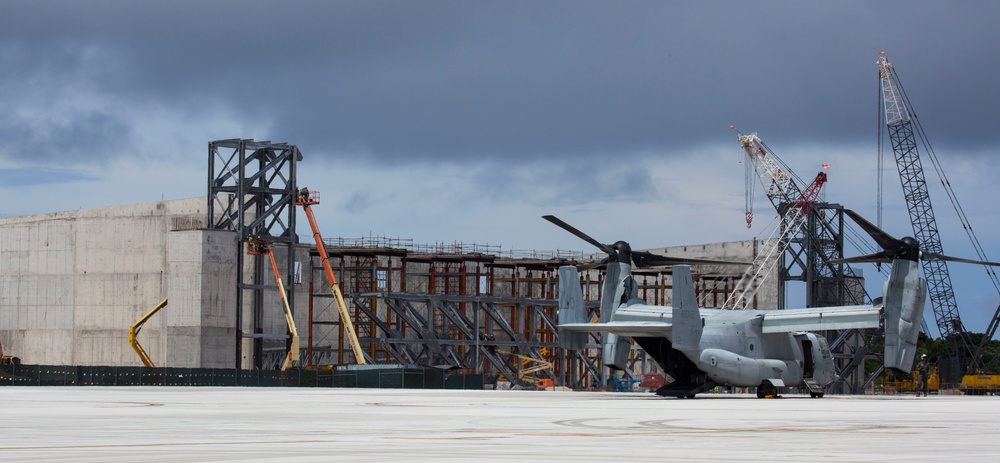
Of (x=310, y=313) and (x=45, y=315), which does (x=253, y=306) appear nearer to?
(x=310, y=313)

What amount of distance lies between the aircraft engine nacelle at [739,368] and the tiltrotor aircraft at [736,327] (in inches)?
1.8

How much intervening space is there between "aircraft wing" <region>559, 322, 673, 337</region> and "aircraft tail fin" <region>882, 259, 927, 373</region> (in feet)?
32.7

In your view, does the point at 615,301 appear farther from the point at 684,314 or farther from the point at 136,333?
the point at 136,333

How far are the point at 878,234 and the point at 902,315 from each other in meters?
4.08

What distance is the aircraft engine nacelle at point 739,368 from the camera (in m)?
59.8

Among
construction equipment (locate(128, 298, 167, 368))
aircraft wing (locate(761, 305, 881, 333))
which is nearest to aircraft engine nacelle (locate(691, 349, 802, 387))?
aircraft wing (locate(761, 305, 881, 333))

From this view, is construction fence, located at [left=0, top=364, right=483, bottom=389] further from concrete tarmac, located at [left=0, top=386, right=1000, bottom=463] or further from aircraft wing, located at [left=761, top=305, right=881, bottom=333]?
concrete tarmac, located at [left=0, top=386, right=1000, bottom=463]

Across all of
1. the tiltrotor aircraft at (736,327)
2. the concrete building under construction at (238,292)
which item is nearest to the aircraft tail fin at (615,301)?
the tiltrotor aircraft at (736,327)

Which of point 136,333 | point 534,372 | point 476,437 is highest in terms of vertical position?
point 476,437

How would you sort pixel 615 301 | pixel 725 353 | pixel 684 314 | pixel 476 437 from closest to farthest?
pixel 476 437
pixel 684 314
pixel 725 353
pixel 615 301

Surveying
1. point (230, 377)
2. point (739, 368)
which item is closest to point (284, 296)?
point (230, 377)

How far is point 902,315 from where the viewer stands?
58.8 metres

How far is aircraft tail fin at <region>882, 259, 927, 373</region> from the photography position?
192ft

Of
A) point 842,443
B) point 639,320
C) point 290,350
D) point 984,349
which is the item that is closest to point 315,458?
point 842,443
